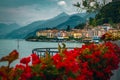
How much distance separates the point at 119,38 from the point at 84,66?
18.5 feet

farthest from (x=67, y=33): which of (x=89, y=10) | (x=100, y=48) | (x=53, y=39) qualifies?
(x=100, y=48)

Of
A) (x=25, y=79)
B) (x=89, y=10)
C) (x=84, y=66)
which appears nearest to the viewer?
(x=25, y=79)

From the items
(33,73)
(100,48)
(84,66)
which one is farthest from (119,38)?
(33,73)

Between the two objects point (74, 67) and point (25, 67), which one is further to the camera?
point (74, 67)

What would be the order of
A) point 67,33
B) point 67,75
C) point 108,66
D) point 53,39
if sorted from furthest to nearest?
point 53,39
point 67,33
point 108,66
point 67,75

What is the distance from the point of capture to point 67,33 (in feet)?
486

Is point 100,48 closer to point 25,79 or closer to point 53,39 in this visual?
point 25,79

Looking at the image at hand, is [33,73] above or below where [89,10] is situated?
below

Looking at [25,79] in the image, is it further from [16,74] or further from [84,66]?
[84,66]

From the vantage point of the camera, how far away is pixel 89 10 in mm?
Result: 17125

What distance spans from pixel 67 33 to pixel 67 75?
144 m

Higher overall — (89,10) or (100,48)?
(89,10)

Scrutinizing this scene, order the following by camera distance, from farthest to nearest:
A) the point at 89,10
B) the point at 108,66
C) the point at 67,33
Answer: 1. the point at 67,33
2. the point at 89,10
3. the point at 108,66

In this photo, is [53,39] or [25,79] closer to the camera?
[25,79]
